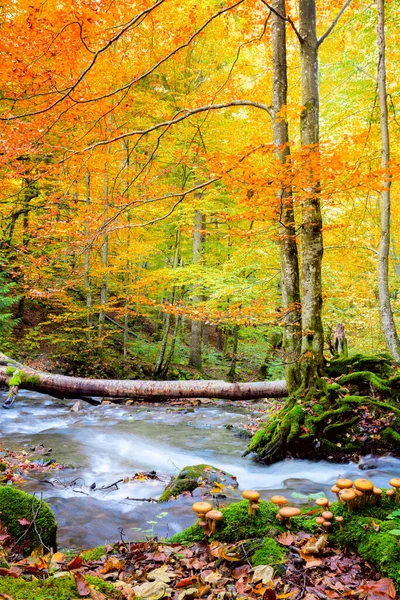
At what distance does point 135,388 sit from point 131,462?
1.71 metres

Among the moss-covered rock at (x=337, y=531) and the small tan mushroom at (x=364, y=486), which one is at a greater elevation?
the small tan mushroom at (x=364, y=486)

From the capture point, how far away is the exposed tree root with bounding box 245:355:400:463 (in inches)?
226

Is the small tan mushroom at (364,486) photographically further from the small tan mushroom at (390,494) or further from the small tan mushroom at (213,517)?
the small tan mushroom at (213,517)

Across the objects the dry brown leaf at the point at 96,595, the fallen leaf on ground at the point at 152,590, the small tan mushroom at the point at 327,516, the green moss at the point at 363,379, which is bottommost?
the fallen leaf on ground at the point at 152,590

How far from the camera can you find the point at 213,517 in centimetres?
254

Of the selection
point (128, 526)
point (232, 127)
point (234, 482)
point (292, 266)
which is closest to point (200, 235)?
point (232, 127)

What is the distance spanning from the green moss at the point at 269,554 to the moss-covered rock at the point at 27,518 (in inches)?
58.8

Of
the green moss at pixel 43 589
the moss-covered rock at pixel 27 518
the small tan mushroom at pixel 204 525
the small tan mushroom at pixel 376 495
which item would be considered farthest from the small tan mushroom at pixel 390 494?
the moss-covered rock at pixel 27 518

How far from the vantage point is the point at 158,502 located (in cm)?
470

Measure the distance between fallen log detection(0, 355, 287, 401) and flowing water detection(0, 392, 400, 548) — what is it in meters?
Answer: 0.92

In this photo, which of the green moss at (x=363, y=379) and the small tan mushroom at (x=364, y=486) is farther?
the green moss at (x=363, y=379)

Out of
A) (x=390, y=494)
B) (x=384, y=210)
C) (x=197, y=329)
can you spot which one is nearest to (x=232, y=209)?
(x=197, y=329)

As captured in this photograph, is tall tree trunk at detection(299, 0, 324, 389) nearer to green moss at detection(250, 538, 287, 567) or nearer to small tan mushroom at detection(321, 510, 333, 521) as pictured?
small tan mushroom at detection(321, 510, 333, 521)

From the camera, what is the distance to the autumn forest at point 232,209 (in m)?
5.12
